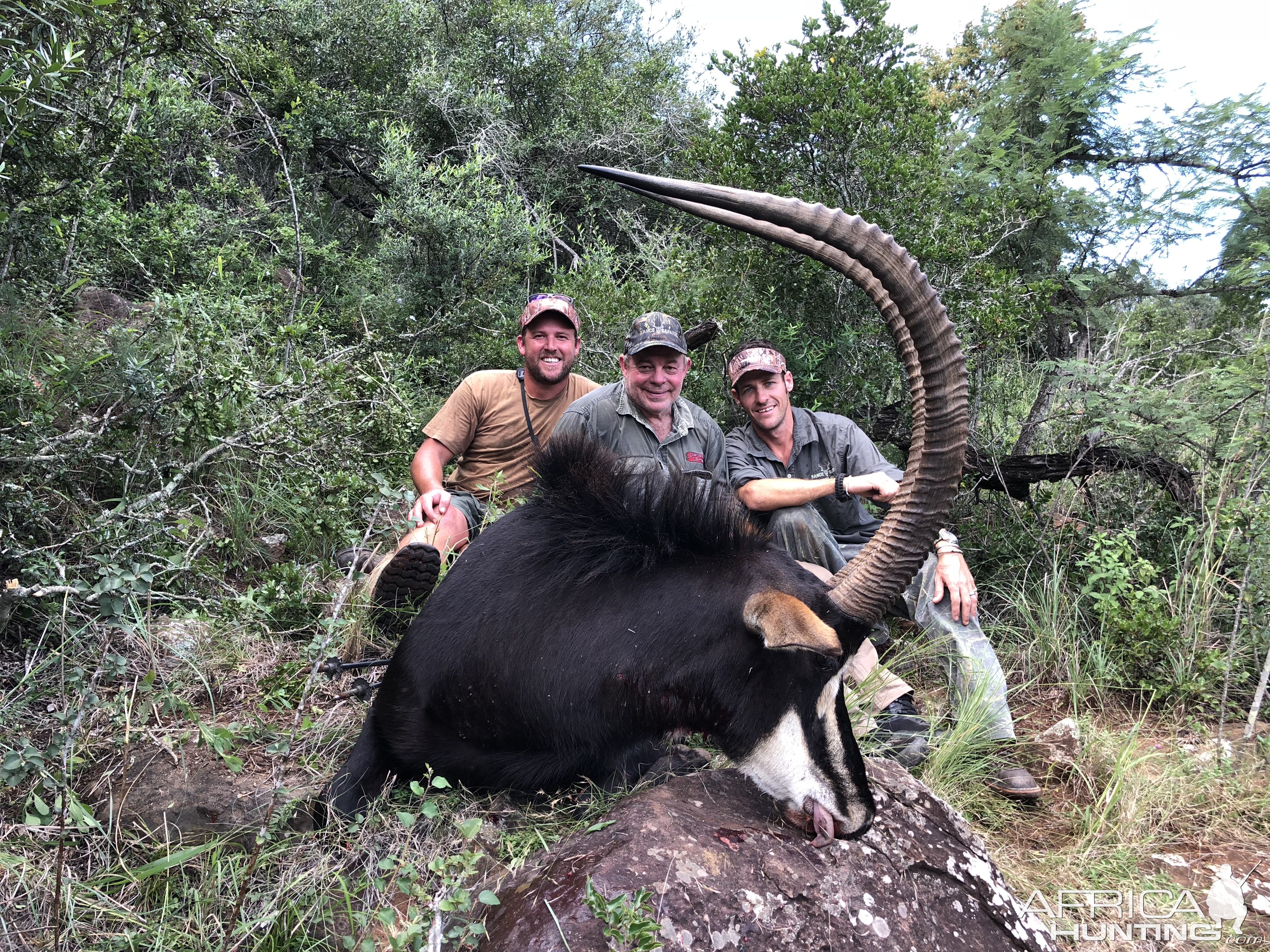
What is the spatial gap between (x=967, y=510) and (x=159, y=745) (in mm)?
5437

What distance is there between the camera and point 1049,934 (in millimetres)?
2627

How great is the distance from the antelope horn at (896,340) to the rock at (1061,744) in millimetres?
2044

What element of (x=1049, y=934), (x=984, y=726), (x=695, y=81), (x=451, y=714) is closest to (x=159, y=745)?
(x=451, y=714)

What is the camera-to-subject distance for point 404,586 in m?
3.78

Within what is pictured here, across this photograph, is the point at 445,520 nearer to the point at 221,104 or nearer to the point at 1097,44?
the point at 221,104

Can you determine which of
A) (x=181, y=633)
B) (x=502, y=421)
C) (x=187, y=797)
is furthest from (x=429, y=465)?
(x=187, y=797)

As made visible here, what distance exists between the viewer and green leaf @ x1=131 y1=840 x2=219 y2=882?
2398 millimetres

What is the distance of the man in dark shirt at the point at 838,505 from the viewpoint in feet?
13.3

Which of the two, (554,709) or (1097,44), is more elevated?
(1097,44)

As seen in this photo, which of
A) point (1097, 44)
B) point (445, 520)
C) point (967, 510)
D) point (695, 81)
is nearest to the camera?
point (445, 520)

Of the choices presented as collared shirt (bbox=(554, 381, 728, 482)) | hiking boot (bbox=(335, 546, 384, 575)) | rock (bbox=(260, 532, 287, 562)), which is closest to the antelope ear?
collared shirt (bbox=(554, 381, 728, 482))

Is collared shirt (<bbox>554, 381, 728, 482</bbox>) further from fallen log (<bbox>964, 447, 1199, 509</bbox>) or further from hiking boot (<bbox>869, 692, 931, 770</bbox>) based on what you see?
fallen log (<bbox>964, 447, 1199, 509</bbox>)

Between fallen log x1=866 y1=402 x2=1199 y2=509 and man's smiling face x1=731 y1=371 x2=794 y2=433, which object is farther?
fallen log x1=866 y1=402 x2=1199 y2=509

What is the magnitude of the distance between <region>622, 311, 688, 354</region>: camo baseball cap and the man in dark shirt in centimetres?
38
